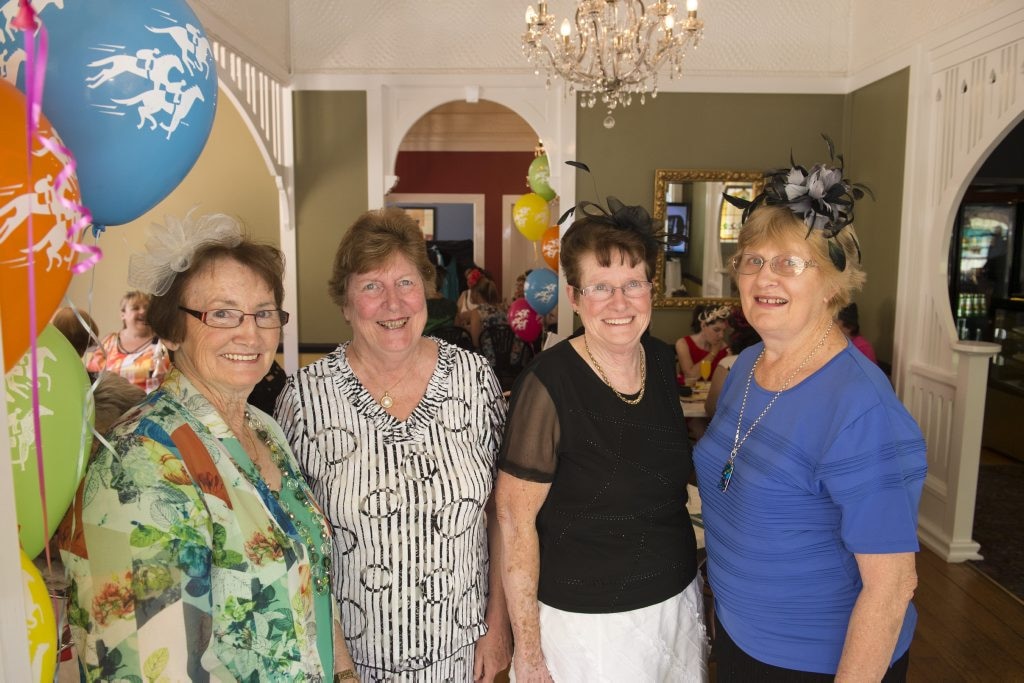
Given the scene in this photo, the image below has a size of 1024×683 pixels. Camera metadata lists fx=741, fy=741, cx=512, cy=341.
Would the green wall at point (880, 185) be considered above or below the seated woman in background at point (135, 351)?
above

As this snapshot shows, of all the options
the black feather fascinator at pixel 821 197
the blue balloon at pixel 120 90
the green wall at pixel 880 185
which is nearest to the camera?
the blue balloon at pixel 120 90

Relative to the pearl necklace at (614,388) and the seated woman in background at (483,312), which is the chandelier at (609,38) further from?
the pearl necklace at (614,388)

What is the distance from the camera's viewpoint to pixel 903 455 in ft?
4.52

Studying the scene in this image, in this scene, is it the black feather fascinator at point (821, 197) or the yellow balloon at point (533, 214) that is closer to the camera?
the black feather fascinator at point (821, 197)

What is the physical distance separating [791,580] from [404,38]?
15.8 ft

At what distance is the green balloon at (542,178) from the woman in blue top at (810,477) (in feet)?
13.4

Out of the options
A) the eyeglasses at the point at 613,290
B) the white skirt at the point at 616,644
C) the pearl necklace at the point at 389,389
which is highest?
the eyeglasses at the point at 613,290

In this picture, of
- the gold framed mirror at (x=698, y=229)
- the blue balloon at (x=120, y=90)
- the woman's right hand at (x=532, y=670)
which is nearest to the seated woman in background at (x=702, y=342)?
the gold framed mirror at (x=698, y=229)

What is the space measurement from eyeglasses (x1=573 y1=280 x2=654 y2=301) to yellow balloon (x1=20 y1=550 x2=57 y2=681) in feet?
3.76

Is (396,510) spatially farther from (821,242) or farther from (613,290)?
(821,242)

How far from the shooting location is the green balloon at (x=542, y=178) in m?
5.60

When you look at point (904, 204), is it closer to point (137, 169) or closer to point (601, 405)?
point (601, 405)

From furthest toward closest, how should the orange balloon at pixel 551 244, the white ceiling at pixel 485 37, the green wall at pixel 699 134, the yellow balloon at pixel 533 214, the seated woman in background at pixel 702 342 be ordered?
the yellow balloon at pixel 533 214 → the orange balloon at pixel 551 244 → the green wall at pixel 699 134 → the white ceiling at pixel 485 37 → the seated woman in background at pixel 702 342

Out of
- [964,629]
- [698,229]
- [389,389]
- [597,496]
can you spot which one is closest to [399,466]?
[389,389]
